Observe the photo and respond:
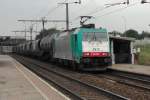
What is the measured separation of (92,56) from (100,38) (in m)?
1.82

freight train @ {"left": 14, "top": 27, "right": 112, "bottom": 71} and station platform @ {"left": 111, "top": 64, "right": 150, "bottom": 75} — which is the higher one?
freight train @ {"left": 14, "top": 27, "right": 112, "bottom": 71}

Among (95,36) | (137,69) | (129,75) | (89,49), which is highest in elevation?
(95,36)

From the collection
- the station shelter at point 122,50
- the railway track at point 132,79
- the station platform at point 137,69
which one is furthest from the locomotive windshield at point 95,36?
the station shelter at point 122,50

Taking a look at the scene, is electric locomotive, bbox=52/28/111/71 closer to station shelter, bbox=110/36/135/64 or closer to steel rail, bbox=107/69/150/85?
steel rail, bbox=107/69/150/85

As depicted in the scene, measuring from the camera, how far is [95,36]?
97.4ft

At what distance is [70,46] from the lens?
31.4 metres

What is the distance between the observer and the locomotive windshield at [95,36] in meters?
29.5

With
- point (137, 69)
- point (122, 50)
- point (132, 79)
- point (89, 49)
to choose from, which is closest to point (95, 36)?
point (89, 49)

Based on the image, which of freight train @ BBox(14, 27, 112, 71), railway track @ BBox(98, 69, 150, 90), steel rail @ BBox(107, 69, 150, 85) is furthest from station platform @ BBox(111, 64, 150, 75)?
freight train @ BBox(14, 27, 112, 71)

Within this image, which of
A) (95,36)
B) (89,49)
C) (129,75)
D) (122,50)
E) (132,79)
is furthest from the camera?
(122,50)

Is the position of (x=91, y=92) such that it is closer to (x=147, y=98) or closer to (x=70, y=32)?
(x=147, y=98)

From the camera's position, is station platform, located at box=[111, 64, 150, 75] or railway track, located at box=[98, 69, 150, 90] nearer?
railway track, located at box=[98, 69, 150, 90]

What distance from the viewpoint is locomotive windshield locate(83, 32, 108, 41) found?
2947 centimetres

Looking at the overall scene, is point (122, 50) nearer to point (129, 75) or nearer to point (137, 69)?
point (137, 69)
